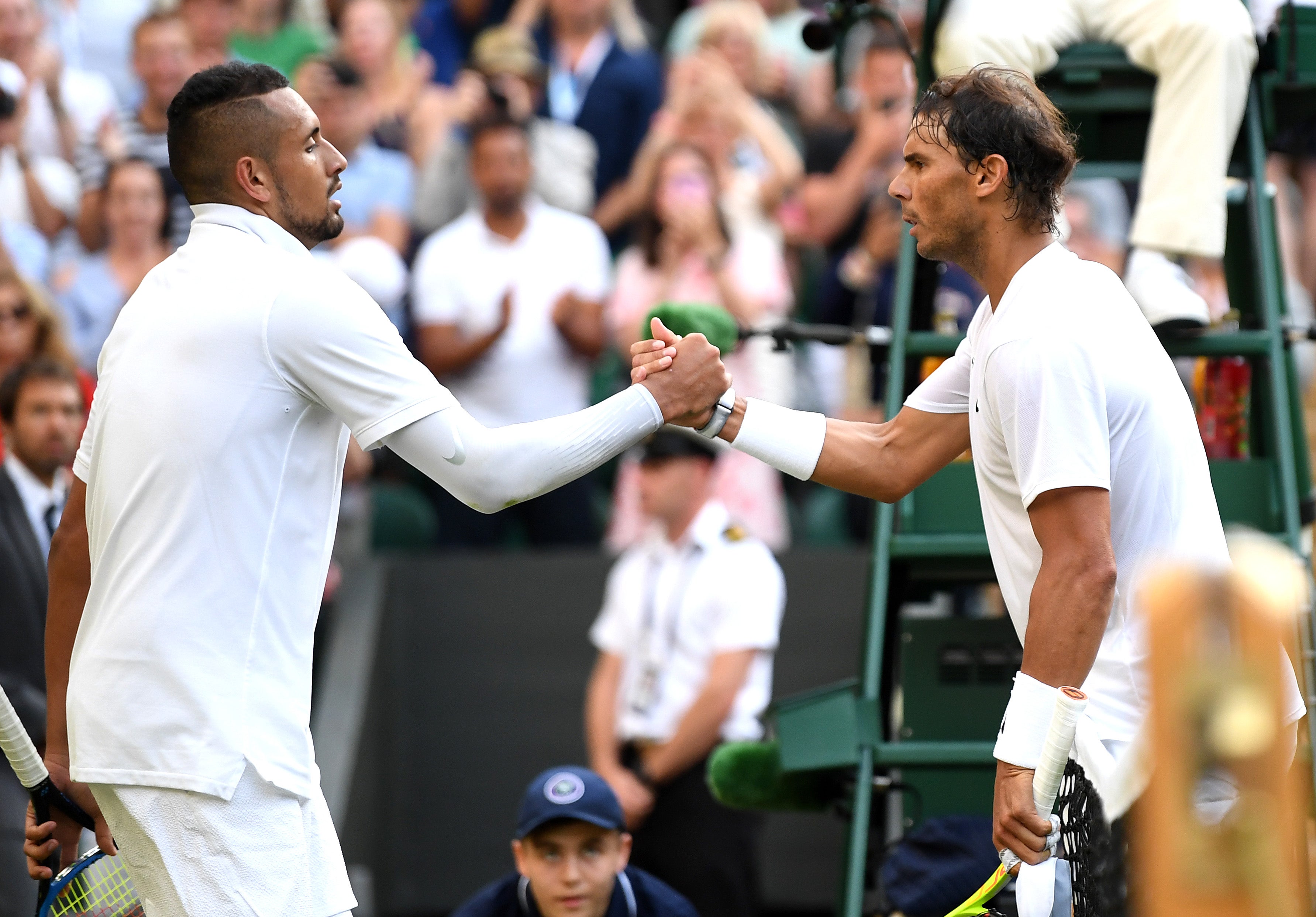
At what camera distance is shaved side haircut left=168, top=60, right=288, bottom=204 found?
3043mm

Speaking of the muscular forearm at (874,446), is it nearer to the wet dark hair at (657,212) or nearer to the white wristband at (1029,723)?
the white wristband at (1029,723)

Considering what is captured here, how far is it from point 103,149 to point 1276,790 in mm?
7173

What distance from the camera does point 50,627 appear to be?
3.18 m

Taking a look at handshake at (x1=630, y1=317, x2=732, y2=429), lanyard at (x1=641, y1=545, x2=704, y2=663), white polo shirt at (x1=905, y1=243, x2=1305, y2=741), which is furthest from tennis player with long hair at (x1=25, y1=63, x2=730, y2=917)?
lanyard at (x1=641, y1=545, x2=704, y2=663)

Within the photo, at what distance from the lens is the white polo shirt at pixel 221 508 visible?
8.96 ft

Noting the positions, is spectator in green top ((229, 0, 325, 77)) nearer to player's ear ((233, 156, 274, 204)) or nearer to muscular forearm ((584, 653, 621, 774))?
muscular forearm ((584, 653, 621, 774))

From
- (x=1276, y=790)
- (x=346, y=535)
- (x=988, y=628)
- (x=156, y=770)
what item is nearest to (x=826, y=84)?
(x=346, y=535)

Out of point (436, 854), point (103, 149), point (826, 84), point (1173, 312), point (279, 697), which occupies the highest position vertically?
point (826, 84)

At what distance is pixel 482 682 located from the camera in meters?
7.66

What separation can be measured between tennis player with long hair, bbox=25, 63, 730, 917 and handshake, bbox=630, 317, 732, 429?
51cm

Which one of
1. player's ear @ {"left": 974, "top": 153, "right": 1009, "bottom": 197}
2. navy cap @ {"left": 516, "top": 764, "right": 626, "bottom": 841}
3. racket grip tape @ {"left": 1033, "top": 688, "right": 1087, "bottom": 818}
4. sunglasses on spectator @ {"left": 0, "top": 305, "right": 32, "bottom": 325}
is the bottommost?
navy cap @ {"left": 516, "top": 764, "right": 626, "bottom": 841}

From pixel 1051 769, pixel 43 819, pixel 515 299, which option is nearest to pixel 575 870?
pixel 43 819

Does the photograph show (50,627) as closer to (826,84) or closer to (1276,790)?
(1276,790)

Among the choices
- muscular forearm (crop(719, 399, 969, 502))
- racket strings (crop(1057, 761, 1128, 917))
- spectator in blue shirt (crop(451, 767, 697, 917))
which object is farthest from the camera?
spectator in blue shirt (crop(451, 767, 697, 917))
